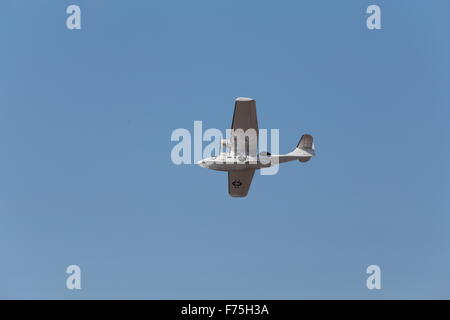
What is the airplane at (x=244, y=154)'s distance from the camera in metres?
45.2

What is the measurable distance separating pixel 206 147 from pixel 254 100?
6689mm

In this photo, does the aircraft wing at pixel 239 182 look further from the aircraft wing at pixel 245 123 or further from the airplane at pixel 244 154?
the aircraft wing at pixel 245 123

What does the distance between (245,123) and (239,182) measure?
278 inches

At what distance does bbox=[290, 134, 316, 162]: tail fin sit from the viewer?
50256 mm

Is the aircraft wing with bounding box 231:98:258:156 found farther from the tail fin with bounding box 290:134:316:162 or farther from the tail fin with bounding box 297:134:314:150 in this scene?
the tail fin with bounding box 297:134:314:150

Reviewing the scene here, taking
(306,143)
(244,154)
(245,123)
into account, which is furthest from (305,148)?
(245,123)

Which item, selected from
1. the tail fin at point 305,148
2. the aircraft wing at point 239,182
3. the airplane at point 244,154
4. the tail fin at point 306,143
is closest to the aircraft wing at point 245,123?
the airplane at point 244,154

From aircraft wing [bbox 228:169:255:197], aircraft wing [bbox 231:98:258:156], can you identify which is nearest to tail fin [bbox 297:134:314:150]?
aircraft wing [bbox 228:169:255:197]

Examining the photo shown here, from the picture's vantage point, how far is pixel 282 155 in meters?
48.8

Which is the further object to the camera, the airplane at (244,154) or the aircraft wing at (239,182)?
the aircraft wing at (239,182)

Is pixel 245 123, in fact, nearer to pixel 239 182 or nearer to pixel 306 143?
pixel 239 182
